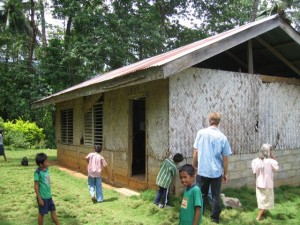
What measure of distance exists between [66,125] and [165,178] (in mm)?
8099

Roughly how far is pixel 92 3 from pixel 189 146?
18274 mm

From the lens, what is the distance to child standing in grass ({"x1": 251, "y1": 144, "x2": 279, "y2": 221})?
641 centimetres

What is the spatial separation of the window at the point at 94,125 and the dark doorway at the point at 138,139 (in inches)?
42.9

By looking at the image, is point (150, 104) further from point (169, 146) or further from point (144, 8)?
point (144, 8)

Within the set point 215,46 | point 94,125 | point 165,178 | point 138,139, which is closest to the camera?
point 165,178

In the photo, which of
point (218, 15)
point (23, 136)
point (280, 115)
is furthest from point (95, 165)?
point (218, 15)

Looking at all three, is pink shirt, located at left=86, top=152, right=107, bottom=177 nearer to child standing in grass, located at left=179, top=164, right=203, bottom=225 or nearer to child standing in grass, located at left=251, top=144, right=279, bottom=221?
child standing in grass, located at left=251, top=144, right=279, bottom=221

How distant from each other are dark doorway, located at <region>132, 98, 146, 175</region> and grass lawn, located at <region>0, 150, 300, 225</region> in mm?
2363

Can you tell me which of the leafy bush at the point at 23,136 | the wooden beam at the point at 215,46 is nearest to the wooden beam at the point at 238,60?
the wooden beam at the point at 215,46

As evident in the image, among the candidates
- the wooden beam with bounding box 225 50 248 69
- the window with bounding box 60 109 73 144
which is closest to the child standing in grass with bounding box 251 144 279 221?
the wooden beam with bounding box 225 50 248 69

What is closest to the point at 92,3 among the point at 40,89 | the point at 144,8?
the point at 144,8

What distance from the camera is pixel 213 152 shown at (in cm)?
589

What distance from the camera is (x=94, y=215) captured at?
21.7ft

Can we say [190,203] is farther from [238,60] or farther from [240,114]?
[238,60]
